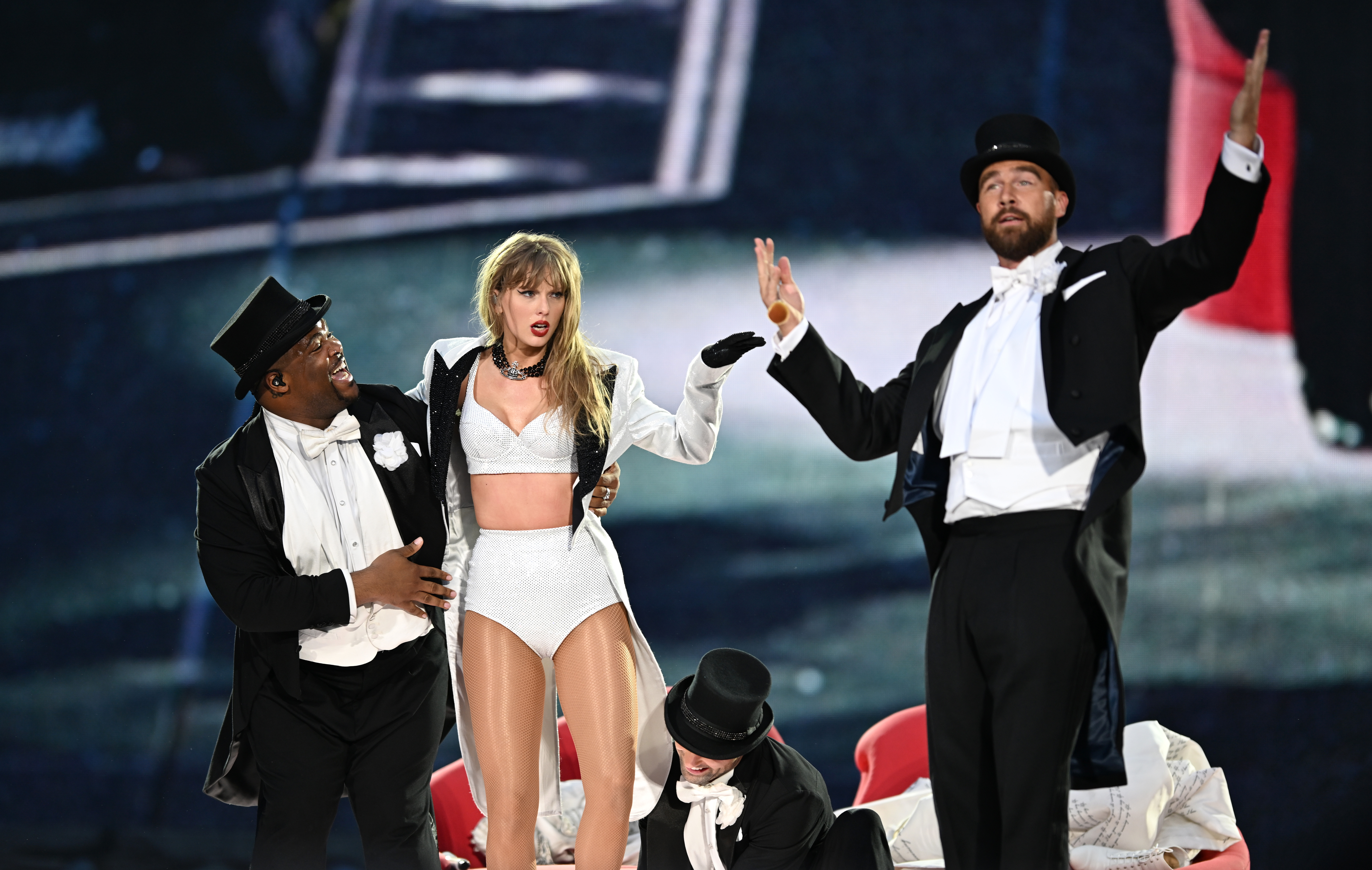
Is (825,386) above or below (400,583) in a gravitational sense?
above

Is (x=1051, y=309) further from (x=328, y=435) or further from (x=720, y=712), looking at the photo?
(x=328, y=435)

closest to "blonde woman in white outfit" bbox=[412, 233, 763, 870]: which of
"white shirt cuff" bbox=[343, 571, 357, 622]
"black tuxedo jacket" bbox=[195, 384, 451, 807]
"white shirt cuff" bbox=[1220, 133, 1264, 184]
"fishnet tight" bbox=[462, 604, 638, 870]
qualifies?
"fishnet tight" bbox=[462, 604, 638, 870]

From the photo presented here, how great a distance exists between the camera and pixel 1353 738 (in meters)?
4.57

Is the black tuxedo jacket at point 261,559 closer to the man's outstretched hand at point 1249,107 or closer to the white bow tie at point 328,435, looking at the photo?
the white bow tie at point 328,435

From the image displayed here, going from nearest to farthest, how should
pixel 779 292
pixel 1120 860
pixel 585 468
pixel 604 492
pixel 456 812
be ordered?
pixel 779 292
pixel 585 468
pixel 604 492
pixel 1120 860
pixel 456 812

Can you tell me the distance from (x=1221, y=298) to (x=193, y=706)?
15.3 ft

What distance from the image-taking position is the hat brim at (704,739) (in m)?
2.73

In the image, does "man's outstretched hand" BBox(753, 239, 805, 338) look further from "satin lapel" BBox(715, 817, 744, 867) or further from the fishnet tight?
"satin lapel" BBox(715, 817, 744, 867)

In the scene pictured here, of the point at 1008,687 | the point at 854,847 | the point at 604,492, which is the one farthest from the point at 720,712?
the point at 1008,687

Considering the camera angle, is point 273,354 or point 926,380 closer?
point 926,380

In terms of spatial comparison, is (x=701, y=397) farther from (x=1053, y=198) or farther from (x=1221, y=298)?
(x=1221, y=298)

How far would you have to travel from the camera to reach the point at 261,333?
2887mm

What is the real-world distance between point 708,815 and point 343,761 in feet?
3.01

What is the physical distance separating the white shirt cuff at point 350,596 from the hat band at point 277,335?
562mm
